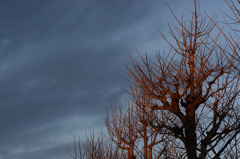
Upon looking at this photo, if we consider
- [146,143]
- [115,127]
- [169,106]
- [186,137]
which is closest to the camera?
[186,137]

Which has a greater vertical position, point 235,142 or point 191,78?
point 191,78

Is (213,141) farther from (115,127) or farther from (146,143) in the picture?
(115,127)

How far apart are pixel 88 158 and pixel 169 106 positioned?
703 centimetres

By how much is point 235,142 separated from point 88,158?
353 inches

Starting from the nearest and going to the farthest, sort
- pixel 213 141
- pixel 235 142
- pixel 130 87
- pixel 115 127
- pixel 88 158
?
pixel 235 142
pixel 213 141
pixel 130 87
pixel 115 127
pixel 88 158

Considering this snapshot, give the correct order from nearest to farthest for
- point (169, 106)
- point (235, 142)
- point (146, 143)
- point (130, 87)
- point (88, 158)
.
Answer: point (235, 142), point (169, 106), point (130, 87), point (146, 143), point (88, 158)

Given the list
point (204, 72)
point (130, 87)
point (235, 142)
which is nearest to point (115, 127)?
point (130, 87)

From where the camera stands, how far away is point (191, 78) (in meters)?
8.16

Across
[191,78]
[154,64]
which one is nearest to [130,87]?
[154,64]

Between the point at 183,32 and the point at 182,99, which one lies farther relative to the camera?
the point at 183,32

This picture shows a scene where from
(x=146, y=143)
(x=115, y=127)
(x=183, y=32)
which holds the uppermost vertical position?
(x=183, y=32)

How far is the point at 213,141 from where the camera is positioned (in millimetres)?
7371

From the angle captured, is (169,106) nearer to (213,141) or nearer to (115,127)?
(213,141)

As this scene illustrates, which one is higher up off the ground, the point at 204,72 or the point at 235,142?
the point at 204,72
